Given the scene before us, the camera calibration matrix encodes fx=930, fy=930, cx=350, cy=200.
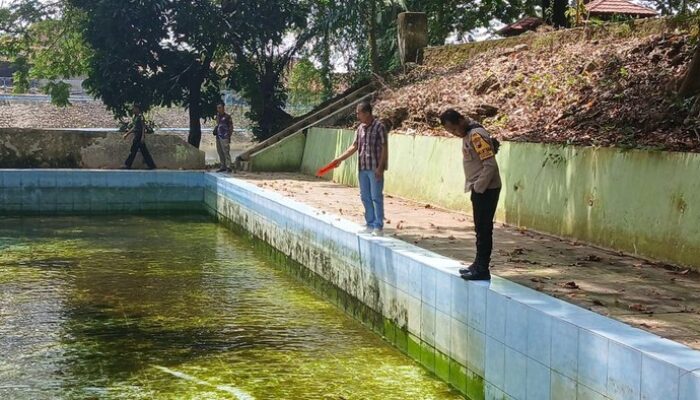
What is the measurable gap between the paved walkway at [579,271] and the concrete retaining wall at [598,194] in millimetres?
209

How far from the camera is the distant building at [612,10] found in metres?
18.6

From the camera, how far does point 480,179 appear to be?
7.44 meters

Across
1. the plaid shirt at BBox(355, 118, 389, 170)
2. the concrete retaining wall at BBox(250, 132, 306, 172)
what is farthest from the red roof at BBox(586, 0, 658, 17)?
the plaid shirt at BBox(355, 118, 389, 170)

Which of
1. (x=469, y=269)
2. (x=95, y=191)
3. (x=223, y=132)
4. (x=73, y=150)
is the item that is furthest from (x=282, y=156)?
(x=469, y=269)

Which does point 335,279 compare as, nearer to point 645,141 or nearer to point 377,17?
point 645,141

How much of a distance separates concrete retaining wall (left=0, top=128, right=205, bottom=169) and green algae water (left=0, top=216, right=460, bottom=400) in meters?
7.47

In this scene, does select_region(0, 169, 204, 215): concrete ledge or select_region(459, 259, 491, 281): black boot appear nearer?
select_region(459, 259, 491, 281): black boot

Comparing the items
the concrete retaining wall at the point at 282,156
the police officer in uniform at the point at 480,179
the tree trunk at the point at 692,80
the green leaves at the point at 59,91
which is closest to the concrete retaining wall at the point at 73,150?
the concrete retaining wall at the point at 282,156

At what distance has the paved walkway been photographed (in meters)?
6.62

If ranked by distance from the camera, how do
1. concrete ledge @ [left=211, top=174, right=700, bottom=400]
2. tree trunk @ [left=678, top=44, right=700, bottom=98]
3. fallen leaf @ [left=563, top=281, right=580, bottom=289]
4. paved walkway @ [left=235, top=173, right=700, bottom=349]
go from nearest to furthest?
concrete ledge @ [left=211, top=174, right=700, bottom=400] → paved walkway @ [left=235, top=173, right=700, bottom=349] → fallen leaf @ [left=563, top=281, right=580, bottom=289] → tree trunk @ [left=678, top=44, right=700, bottom=98]

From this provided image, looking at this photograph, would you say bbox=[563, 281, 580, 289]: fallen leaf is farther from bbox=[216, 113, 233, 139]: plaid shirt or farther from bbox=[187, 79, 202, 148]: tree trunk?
bbox=[187, 79, 202, 148]: tree trunk

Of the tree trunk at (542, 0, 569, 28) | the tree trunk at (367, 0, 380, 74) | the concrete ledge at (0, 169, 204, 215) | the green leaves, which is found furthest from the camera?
the green leaves

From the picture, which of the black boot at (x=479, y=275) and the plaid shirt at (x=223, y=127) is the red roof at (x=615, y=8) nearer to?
the plaid shirt at (x=223, y=127)

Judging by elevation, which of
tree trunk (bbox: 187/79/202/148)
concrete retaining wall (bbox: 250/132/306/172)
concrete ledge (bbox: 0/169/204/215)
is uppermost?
tree trunk (bbox: 187/79/202/148)
